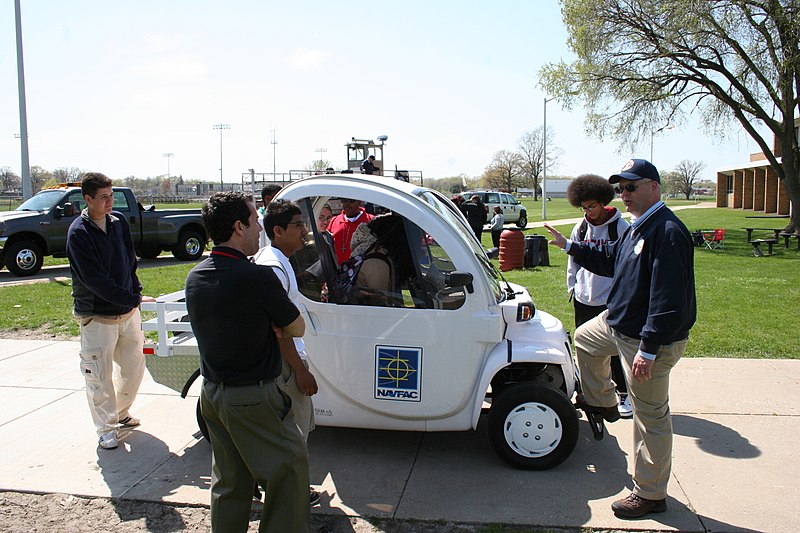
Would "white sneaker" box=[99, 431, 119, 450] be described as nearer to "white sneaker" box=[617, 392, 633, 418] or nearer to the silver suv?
"white sneaker" box=[617, 392, 633, 418]

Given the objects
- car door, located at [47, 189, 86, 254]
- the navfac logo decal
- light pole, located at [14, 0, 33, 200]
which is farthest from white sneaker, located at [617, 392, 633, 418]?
light pole, located at [14, 0, 33, 200]

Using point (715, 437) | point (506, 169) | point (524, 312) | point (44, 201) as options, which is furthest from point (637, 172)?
point (506, 169)

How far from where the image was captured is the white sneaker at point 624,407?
5219 millimetres

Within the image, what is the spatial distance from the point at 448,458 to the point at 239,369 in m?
2.11

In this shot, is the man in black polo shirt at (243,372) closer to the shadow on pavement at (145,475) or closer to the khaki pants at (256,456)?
the khaki pants at (256,456)

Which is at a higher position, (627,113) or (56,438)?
(627,113)

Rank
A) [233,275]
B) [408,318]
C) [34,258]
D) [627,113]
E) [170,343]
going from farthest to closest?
1. [627,113]
2. [34,258]
3. [170,343]
4. [408,318]
5. [233,275]

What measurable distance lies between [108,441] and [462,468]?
257cm

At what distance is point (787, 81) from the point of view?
2336 cm

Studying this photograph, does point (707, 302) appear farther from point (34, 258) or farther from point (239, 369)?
point (34, 258)

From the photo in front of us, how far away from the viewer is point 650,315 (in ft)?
11.3

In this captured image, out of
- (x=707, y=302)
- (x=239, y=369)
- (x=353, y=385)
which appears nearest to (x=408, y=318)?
(x=353, y=385)

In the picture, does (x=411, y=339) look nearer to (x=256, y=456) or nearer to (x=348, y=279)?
(x=348, y=279)

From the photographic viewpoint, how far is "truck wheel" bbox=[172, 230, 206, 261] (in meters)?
17.8
